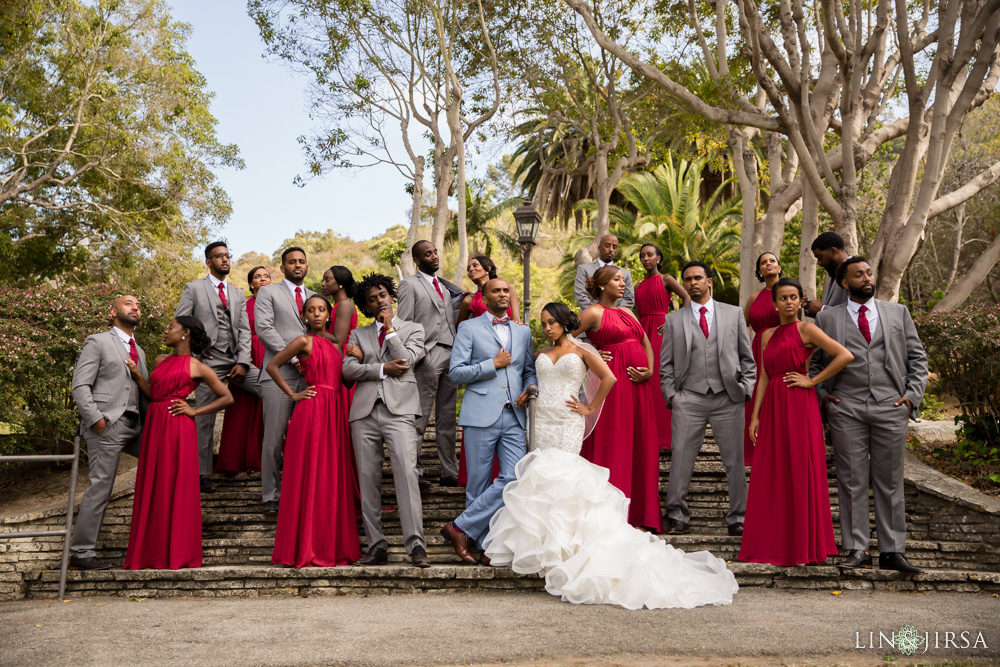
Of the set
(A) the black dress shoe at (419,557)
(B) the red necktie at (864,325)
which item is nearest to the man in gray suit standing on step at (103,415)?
(A) the black dress shoe at (419,557)

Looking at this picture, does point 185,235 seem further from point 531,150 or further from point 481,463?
point 531,150

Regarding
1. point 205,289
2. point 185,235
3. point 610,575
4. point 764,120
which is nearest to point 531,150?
point 185,235

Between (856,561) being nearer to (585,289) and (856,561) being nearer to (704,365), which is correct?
(704,365)

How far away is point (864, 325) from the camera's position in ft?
19.9

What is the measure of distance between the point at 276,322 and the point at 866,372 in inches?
207

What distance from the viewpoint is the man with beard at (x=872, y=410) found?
19.2 feet

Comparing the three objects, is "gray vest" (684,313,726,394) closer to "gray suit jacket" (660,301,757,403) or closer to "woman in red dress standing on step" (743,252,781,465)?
"gray suit jacket" (660,301,757,403)

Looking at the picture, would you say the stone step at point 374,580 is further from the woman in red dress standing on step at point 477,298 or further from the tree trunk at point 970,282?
the tree trunk at point 970,282

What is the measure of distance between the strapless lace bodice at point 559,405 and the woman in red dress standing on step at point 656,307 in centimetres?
249

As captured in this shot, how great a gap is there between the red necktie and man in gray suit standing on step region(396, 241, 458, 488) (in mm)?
3693

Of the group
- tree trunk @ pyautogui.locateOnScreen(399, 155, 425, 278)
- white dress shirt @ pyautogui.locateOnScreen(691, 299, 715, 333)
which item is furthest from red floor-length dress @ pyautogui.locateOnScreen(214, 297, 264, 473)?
tree trunk @ pyautogui.locateOnScreen(399, 155, 425, 278)

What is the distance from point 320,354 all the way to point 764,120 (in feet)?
20.5

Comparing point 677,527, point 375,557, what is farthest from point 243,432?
point 677,527

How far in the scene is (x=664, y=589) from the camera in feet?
17.0
